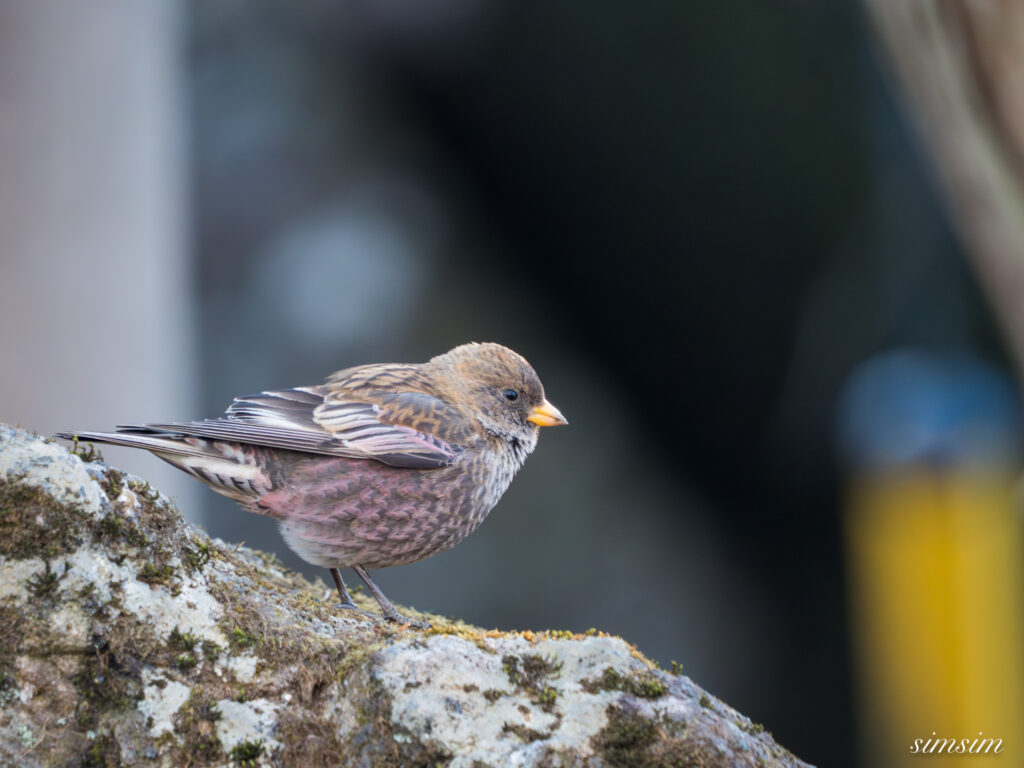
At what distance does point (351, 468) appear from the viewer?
2967 millimetres

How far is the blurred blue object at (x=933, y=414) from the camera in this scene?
6.24 metres

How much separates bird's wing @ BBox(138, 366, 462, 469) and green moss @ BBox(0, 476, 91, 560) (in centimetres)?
88

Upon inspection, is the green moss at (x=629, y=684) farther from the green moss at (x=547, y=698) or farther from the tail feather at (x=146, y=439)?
the tail feather at (x=146, y=439)

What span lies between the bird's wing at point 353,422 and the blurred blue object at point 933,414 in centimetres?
426

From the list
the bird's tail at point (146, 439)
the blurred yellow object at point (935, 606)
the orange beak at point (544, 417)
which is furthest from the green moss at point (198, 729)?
the blurred yellow object at point (935, 606)

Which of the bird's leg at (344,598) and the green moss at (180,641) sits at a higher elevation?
the bird's leg at (344,598)

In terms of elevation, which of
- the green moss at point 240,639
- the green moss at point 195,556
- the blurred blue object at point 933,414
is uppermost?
the blurred blue object at point 933,414

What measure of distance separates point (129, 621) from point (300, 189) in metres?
5.97

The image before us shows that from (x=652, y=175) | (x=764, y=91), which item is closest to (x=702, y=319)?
(x=652, y=175)

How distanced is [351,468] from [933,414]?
4902 millimetres

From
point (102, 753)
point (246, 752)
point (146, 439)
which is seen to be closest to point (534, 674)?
point (246, 752)

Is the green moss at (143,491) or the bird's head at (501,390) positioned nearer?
the green moss at (143,491)

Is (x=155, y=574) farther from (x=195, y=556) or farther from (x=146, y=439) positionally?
(x=146, y=439)

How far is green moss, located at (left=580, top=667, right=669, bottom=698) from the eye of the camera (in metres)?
1.85
